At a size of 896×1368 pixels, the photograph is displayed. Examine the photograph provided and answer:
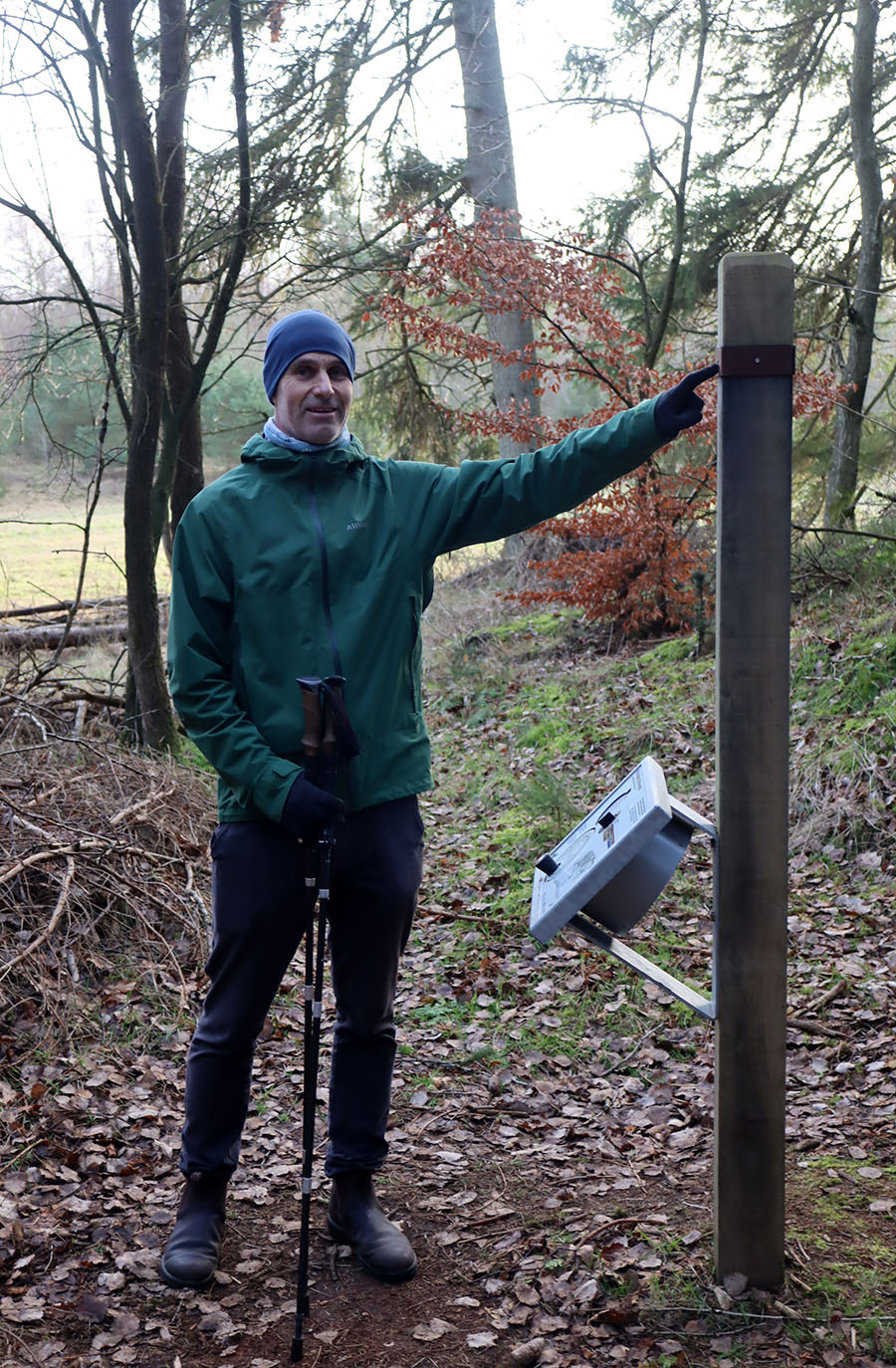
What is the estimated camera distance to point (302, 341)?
3057 mm

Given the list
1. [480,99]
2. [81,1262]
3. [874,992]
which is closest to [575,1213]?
[81,1262]

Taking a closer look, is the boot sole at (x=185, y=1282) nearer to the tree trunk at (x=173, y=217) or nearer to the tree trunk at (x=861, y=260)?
the tree trunk at (x=173, y=217)

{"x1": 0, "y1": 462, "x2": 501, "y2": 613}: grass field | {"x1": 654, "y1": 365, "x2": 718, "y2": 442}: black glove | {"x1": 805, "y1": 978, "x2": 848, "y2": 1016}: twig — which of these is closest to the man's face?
{"x1": 654, "y1": 365, "x2": 718, "y2": 442}: black glove

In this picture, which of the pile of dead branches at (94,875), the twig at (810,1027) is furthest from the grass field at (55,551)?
the twig at (810,1027)

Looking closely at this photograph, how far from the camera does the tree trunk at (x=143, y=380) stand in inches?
272

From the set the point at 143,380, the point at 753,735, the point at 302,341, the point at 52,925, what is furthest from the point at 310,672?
the point at 143,380

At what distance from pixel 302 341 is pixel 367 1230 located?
246cm

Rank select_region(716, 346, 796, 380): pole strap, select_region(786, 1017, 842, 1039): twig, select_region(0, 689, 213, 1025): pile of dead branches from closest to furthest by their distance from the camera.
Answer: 1. select_region(716, 346, 796, 380): pole strap
2. select_region(786, 1017, 842, 1039): twig
3. select_region(0, 689, 213, 1025): pile of dead branches

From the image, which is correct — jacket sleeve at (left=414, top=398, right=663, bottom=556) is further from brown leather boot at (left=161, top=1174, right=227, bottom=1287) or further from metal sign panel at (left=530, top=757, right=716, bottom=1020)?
brown leather boot at (left=161, top=1174, right=227, bottom=1287)

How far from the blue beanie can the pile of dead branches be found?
110 inches

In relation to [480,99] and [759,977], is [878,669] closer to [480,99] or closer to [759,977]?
[759,977]

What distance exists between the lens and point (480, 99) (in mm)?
13492

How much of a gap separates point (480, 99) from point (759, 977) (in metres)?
13.2

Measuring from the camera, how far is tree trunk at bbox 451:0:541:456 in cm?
1301
